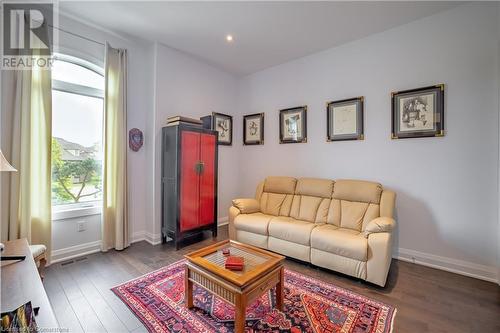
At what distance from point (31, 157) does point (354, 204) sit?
3.86 meters

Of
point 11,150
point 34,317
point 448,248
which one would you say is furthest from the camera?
point 448,248

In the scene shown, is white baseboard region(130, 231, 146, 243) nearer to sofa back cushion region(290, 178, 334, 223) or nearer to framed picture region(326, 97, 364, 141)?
sofa back cushion region(290, 178, 334, 223)

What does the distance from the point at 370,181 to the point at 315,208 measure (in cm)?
85

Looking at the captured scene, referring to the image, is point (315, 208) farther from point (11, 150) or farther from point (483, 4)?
point (11, 150)

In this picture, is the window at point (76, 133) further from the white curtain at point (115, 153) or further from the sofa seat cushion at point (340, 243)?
the sofa seat cushion at point (340, 243)

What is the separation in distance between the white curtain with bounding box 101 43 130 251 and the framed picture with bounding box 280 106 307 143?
252 cm

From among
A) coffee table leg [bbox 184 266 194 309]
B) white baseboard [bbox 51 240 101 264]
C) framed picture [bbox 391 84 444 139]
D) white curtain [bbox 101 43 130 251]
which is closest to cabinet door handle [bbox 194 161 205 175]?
white curtain [bbox 101 43 130 251]

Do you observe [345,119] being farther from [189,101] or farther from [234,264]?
[234,264]

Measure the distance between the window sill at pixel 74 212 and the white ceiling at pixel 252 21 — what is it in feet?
8.05

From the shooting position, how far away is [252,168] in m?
4.45

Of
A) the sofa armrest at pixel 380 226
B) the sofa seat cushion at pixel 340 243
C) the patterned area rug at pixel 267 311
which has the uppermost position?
the sofa armrest at pixel 380 226

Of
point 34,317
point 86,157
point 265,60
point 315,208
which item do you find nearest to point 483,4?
point 265,60

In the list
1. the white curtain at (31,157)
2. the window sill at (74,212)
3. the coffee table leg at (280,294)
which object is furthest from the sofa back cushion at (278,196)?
the white curtain at (31,157)

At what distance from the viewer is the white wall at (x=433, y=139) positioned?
2.39 m
